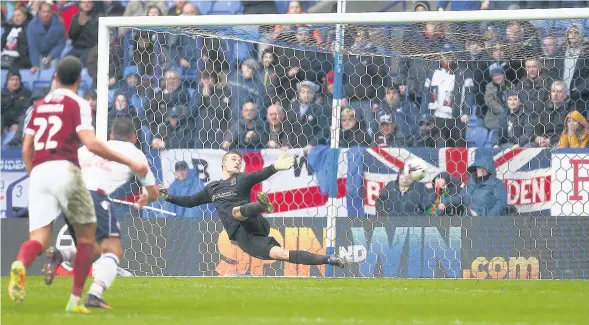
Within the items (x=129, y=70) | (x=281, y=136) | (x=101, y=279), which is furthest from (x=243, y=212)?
(x=129, y=70)

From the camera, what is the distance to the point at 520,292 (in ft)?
35.9

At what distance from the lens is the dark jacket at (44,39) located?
18.1 meters

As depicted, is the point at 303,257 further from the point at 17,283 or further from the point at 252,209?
the point at 17,283

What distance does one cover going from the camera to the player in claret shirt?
25.8 feet

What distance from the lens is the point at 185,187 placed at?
47.3 feet

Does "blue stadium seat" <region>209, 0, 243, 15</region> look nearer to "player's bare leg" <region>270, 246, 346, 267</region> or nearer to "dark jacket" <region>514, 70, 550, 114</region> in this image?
"dark jacket" <region>514, 70, 550, 114</region>

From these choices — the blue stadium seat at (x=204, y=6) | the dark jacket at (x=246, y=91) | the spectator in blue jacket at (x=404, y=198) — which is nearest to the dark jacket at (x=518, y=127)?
the spectator in blue jacket at (x=404, y=198)

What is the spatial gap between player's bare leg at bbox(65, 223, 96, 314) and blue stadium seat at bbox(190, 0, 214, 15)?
10.2m

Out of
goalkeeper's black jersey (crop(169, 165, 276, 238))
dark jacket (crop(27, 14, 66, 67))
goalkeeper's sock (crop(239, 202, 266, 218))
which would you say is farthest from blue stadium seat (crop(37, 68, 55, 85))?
goalkeeper's sock (crop(239, 202, 266, 218))

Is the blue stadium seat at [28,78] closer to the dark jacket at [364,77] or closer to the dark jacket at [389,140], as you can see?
the dark jacket at [364,77]

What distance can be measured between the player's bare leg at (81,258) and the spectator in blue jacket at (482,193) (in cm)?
677

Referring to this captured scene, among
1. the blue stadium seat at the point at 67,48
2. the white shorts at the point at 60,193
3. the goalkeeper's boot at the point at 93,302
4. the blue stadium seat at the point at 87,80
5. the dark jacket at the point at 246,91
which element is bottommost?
the goalkeeper's boot at the point at 93,302

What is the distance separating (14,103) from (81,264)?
32.7 feet

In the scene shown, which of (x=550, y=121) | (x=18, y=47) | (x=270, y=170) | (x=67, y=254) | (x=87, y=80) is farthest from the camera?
(x=18, y=47)
